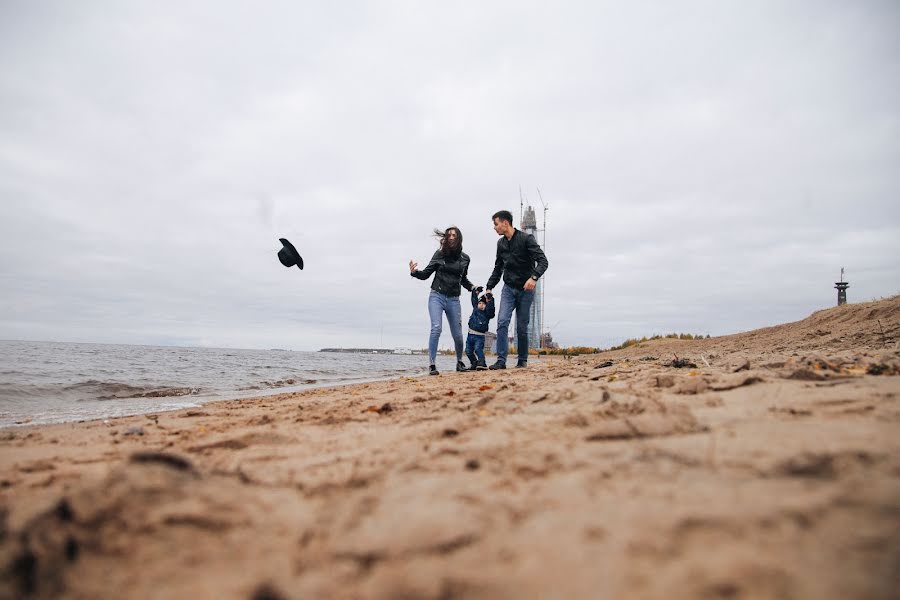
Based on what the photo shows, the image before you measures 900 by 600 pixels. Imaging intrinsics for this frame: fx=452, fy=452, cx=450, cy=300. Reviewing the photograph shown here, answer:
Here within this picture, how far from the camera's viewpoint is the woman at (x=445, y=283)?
23.1 ft

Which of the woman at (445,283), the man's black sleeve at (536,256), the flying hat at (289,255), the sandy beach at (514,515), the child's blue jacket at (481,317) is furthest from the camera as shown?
the child's blue jacket at (481,317)

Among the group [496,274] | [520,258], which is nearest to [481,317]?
[496,274]

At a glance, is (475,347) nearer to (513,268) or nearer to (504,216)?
(513,268)

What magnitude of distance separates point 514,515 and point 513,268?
6017 millimetres

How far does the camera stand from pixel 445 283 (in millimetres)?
7117

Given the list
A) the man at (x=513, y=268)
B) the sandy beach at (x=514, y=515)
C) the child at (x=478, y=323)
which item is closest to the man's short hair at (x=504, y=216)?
the man at (x=513, y=268)

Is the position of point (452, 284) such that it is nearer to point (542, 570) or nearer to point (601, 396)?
point (601, 396)

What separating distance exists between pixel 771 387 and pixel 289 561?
6.92 ft

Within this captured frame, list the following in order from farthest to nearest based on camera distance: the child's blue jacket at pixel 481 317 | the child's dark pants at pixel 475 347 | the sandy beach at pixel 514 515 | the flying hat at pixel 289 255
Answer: the child's blue jacket at pixel 481 317
the child's dark pants at pixel 475 347
the flying hat at pixel 289 255
the sandy beach at pixel 514 515

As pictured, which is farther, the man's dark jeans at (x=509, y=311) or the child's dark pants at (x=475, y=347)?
the child's dark pants at (x=475, y=347)

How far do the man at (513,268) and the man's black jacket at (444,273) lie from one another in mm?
639

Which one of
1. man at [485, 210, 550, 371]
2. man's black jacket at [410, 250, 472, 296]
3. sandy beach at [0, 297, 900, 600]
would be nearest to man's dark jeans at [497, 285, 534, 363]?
man at [485, 210, 550, 371]

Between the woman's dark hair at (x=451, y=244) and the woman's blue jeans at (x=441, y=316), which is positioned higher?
the woman's dark hair at (x=451, y=244)

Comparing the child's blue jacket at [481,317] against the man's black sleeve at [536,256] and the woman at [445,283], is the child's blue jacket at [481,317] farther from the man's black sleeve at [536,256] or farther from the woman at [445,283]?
the man's black sleeve at [536,256]
